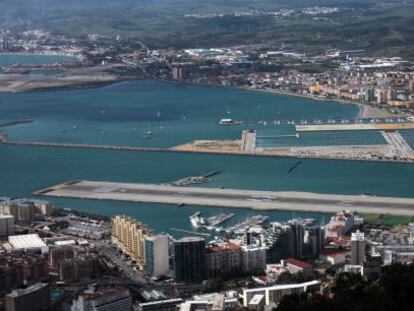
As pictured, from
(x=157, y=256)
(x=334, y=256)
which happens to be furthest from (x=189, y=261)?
(x=334, y=256)

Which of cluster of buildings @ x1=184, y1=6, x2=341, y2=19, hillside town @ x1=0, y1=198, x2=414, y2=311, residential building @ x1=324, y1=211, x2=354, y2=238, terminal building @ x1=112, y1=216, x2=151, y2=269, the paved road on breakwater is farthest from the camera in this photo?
cluster of buildings @ x1=184, y1=6, x2=341, y2=19

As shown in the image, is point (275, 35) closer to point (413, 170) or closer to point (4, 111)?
point (4, 111)

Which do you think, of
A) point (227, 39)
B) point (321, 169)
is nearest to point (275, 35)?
point (227, 39)

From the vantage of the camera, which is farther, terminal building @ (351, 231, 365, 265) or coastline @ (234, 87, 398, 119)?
coastline @ (234, 87, 398, 119)

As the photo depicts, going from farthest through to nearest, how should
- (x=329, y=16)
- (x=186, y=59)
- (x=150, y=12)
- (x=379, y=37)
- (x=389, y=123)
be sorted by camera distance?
(x=150, y=12) < (x=329, y=16) < (x=379, y=37) < (x=186, y=59) < (x=389, y=123)

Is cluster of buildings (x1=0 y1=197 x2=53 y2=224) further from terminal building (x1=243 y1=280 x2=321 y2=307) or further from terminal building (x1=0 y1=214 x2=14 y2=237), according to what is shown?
terminal building (x1=243 y1=280 x2=321 y2=307)

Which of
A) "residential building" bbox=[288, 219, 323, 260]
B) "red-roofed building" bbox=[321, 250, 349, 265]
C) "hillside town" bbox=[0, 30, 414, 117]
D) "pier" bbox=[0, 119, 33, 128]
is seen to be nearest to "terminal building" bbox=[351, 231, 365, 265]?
"red-roofed building" bbox=[321, 250, 349, 265]
